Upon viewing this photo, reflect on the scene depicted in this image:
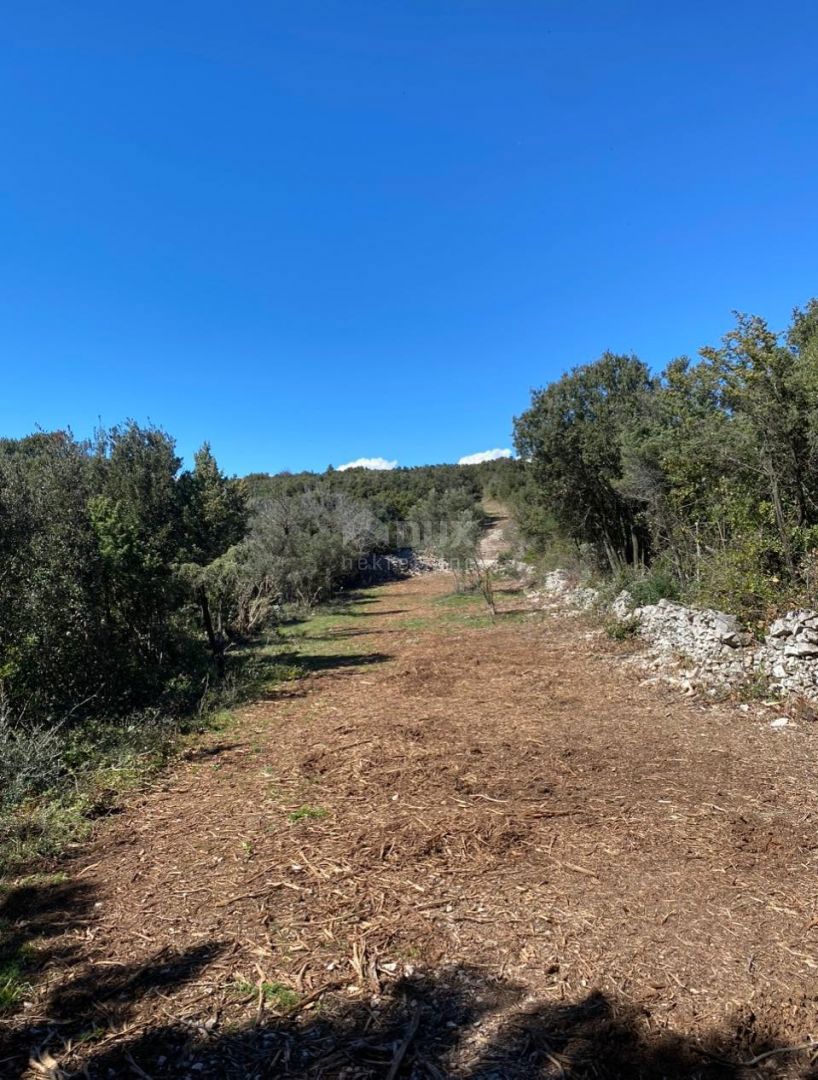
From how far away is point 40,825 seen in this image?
4.75 meters

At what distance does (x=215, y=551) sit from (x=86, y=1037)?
9.53 m

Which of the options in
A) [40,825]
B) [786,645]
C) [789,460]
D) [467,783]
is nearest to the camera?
[40,825]

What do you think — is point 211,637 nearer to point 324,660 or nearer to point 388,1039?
point 324,660

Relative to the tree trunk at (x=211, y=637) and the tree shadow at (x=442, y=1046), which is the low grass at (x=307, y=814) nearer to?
the tree shadow at (x=442, y=1046)

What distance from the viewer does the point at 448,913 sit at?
11.5 ft

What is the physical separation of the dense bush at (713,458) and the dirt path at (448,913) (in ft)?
9.67

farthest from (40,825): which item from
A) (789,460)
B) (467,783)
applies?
(789,460)

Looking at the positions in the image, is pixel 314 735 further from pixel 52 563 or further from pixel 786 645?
pixel 786 645

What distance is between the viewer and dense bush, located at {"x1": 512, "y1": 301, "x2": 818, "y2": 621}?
326 inches

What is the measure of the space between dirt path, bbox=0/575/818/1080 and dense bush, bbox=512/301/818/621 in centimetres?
295

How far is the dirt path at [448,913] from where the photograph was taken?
2568 millimetres

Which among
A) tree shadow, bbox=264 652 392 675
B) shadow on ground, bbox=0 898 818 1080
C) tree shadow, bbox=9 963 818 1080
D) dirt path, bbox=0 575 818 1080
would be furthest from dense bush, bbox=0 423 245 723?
tree shadow, bbox=9 963 818 1080

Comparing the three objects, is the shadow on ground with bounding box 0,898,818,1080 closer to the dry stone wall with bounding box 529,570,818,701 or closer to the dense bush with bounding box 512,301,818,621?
the dry stone wall with bounding box 529,570,818,701

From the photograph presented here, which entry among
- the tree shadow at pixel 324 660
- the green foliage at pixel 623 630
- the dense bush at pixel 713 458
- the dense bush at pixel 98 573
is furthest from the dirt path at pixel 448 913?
the tree shadow at pixel 324 660
